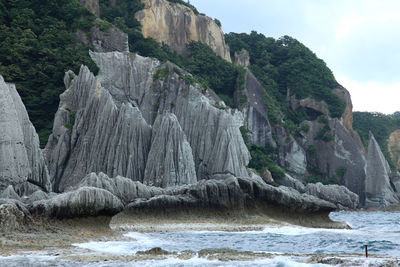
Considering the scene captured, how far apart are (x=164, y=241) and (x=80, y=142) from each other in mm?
26700

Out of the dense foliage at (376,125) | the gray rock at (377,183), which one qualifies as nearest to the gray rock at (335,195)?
the gray rock at (377,183)

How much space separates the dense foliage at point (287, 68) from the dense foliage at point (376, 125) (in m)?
15.1

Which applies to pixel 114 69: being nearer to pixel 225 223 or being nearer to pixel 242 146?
pixel 242 146

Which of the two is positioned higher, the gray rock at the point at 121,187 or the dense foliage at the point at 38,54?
the dense foliage at the point at 38,54

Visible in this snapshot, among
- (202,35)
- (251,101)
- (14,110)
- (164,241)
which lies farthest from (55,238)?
(202,35)

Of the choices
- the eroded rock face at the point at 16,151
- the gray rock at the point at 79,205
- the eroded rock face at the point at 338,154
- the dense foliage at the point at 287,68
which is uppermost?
the dense foliage at the point at 287,68

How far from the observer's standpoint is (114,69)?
57.4 meters

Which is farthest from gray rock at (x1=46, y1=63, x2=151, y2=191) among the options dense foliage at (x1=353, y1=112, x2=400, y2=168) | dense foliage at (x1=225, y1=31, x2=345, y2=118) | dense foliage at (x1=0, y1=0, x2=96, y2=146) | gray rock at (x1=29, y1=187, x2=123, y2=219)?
dense foliage at (x1=353, y1=112, x2=400, y2=168)

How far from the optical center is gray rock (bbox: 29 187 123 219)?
708 inches

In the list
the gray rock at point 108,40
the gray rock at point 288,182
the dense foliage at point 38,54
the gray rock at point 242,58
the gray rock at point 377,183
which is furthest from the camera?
the gray rock at point 242,58

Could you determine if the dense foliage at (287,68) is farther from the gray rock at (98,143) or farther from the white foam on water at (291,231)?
the white foam on water at (291,231)

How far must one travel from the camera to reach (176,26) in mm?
84688

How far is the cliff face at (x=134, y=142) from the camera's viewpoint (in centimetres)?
4222

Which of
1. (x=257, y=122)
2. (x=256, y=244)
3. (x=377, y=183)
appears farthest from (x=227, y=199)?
(x=257, y=122)
